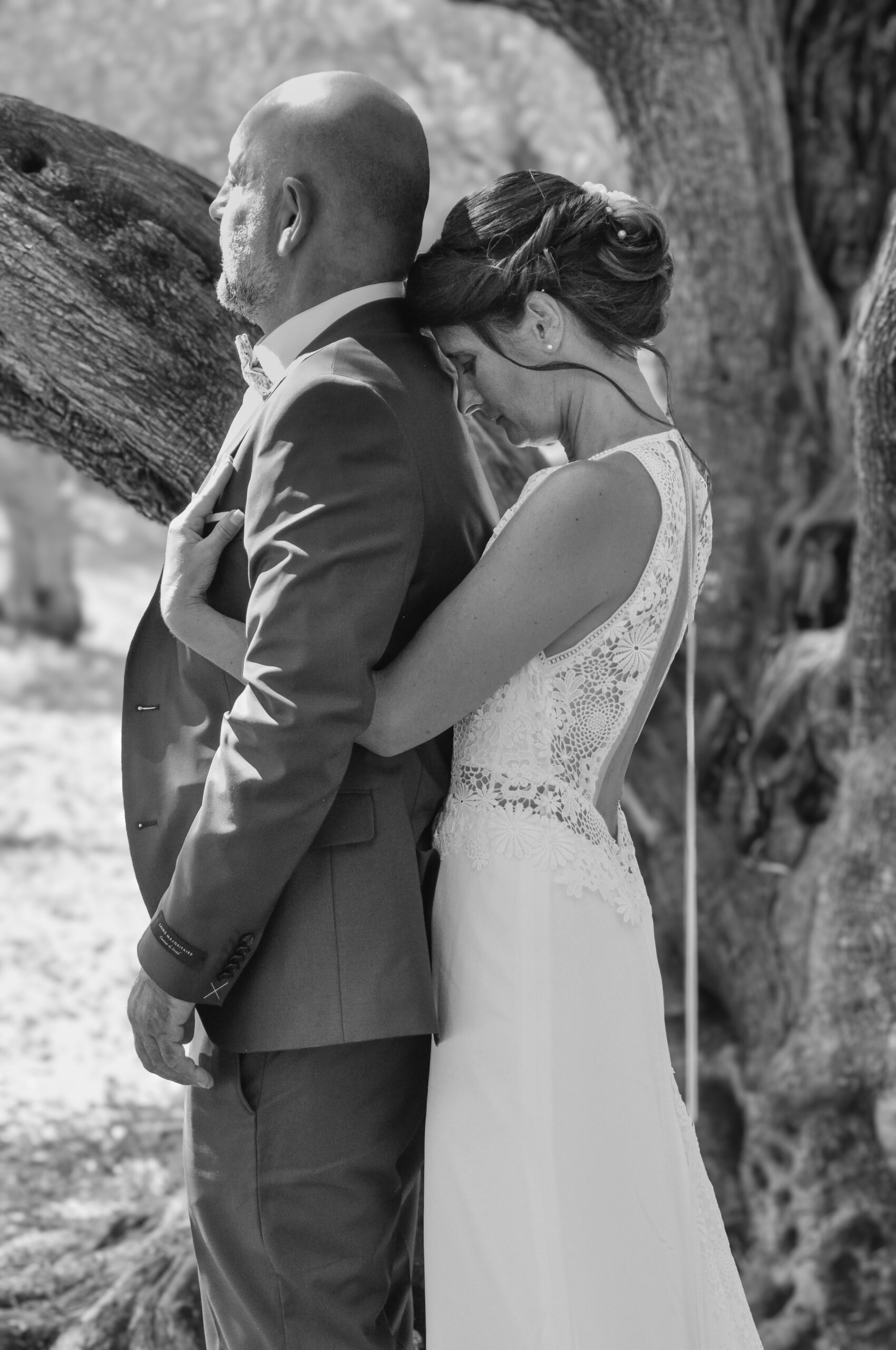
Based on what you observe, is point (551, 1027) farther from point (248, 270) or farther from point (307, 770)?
point (248, 270)

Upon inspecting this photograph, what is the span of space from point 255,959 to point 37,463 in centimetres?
1616

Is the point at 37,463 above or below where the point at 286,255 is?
below

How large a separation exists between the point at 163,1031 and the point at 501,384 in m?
1.06

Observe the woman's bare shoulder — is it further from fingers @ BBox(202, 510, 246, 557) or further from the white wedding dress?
fingers @ BBox(202, 510, 246, 557)

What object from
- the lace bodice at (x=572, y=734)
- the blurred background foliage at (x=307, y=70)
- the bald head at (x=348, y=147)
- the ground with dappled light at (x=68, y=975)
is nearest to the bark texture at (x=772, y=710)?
the lace bodice at (x=572, y=734)

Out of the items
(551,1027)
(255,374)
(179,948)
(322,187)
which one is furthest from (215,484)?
(551,1027)

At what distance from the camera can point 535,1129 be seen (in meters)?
2.22

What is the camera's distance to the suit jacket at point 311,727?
1977 millimetres

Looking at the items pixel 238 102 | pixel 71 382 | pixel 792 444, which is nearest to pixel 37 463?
pixel 238 102

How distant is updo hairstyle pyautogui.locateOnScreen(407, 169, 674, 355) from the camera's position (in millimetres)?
2223

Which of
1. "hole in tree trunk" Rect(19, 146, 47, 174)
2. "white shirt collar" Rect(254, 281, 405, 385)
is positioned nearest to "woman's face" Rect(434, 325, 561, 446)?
"white shirt collar" Rect(254, 281, 405, 385)

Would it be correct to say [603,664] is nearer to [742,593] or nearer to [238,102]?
[742,593]

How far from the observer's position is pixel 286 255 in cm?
215

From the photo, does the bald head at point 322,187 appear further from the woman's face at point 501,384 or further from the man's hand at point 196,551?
the man's hand at point 196,551
